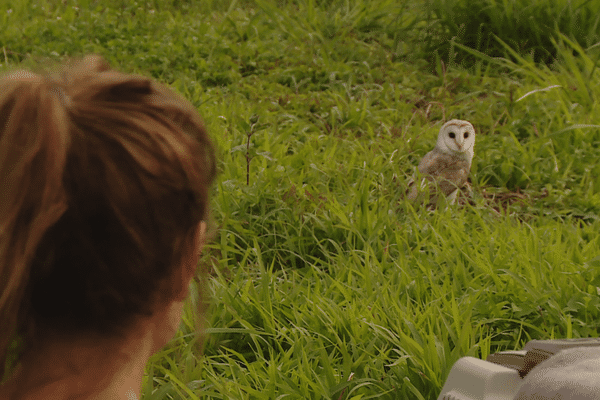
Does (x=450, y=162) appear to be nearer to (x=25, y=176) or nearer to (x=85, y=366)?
(x=85, y=366)

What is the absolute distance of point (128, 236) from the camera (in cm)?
89

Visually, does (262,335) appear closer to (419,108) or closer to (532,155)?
(532,155)

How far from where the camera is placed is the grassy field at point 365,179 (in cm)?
217

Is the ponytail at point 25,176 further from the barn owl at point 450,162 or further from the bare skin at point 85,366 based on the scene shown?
the barn owl at point 450,162

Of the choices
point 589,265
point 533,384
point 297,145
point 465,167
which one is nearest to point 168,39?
point 297,145

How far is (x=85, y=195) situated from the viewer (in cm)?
86

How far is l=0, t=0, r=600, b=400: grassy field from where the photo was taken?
2.17 metres

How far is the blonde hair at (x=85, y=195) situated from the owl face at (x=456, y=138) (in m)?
2.48

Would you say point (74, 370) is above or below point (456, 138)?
above

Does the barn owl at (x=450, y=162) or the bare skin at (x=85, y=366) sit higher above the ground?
the bare skin at (x=85, y=366)

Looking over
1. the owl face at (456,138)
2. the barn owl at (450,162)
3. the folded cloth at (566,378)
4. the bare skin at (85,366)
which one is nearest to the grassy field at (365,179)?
the barn owl at (450,162)

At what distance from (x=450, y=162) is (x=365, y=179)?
47cm

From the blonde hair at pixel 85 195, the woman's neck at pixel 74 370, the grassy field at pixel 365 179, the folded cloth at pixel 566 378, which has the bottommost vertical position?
the grassy field at pixel 365 179

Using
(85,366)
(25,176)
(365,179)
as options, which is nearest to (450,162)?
(365,179)
